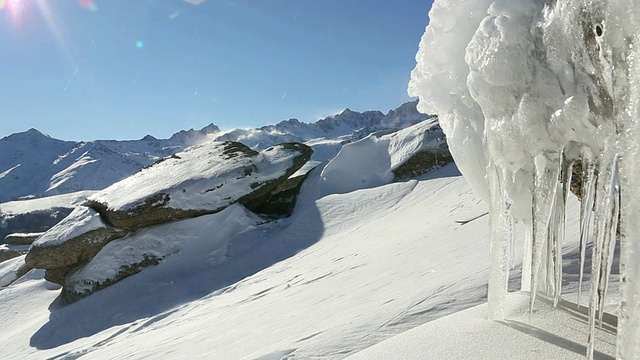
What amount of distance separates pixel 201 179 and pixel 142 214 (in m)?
1.80

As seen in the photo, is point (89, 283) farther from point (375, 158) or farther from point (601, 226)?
point (601, 226)

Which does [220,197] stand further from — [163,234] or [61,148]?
[61,148]

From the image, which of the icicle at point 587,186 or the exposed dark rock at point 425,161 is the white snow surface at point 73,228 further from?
the icicle at point 587,186

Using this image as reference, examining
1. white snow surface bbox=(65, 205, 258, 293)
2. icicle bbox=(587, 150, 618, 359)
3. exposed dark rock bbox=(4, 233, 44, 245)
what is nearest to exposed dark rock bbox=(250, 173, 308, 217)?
white snow surface bbox=(65, 205, 258, 293)

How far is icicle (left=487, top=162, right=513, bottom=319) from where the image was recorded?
7.11ft

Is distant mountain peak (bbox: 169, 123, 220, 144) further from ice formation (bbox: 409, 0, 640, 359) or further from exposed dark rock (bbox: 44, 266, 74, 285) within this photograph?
ice formation (bbox: 409, 0, 640, 359)

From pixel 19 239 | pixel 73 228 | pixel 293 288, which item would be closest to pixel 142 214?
pixel 73 228

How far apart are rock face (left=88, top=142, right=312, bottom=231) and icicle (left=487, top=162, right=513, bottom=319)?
937 centimetres

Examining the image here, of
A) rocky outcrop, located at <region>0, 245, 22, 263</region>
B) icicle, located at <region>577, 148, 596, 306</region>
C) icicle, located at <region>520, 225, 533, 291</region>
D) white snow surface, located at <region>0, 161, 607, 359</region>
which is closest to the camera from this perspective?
icicle, located at <region>577, 148, 596, 306</region>

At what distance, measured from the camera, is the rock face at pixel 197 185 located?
10.3 meters

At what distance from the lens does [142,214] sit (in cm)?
1016

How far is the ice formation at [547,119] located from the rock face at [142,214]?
29.6 ft

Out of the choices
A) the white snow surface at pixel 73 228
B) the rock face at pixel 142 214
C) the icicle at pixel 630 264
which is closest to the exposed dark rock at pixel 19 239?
the rock face at pixel 142 214

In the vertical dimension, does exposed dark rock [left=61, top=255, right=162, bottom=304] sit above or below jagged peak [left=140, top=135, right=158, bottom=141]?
below
